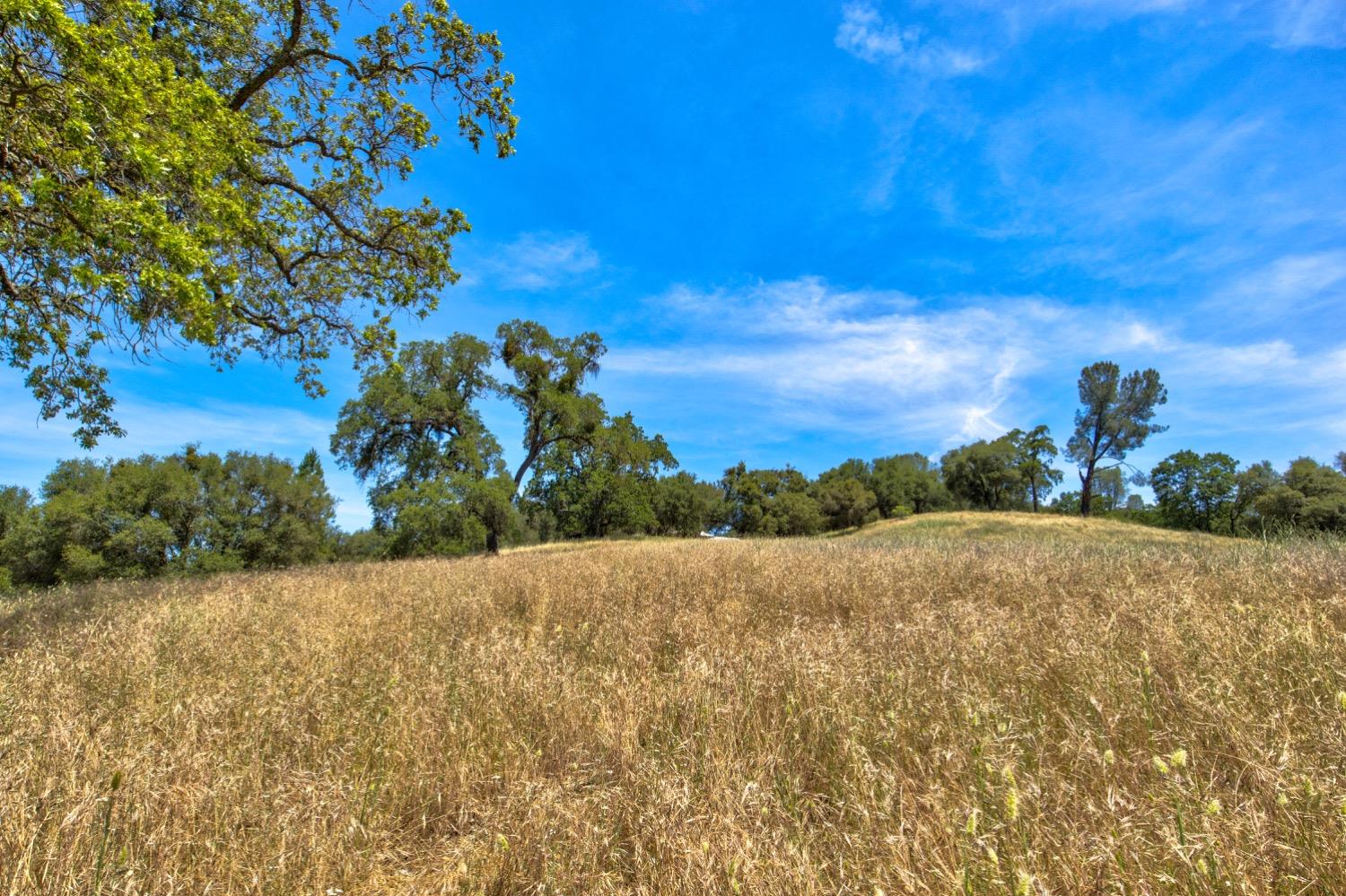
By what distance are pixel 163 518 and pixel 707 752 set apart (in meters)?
51.5

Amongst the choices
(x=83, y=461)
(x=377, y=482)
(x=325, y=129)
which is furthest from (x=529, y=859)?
(x=83, y=461)

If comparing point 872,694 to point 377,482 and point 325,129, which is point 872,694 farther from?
point 377,482

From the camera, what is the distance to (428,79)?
1009cm

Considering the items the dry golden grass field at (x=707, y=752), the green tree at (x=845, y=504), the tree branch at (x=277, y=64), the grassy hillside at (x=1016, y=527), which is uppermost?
the tree branch at (x=277, y=64)

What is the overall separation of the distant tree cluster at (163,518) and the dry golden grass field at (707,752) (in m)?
41.0

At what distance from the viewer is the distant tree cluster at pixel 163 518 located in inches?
1351

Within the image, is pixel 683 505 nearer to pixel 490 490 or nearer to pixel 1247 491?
pixel 490 490

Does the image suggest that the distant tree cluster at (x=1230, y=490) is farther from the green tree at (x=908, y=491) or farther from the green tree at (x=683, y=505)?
the green tree at (x=683, y=505)

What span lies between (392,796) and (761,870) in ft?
6.62

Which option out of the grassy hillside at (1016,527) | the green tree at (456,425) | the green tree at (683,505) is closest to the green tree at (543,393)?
the green tree at (456,425)

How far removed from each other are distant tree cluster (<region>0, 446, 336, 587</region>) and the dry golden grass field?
41.0m

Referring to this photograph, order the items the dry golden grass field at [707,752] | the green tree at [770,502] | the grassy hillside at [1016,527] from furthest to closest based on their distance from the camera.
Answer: the green tree at [770,502]
the grassy hillside at [1016,527]
the dry golden grass field at [707,752]

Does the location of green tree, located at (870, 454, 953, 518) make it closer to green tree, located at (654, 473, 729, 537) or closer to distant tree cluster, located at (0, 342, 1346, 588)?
distant tree cluster, located at (0, 342, 1346, 588)

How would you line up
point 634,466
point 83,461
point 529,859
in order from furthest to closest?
point 83,461, point 634,466, point 529,859
